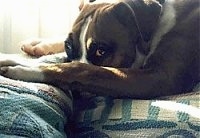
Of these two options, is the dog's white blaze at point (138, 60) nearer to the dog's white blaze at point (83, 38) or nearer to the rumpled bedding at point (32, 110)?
the dog's white blaze at point (83, 38)

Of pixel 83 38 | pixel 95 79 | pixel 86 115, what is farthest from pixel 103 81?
pixel 83 38

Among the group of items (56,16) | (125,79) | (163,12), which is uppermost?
(163,12)

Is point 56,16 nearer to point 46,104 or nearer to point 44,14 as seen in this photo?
point 44,14

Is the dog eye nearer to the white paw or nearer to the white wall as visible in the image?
the white paw

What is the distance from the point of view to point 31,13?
89.1 inches

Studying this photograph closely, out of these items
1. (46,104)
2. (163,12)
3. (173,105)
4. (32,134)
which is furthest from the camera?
(163,12)

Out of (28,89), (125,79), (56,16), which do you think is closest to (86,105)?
(125,79)

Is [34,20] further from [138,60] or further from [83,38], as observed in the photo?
[138,60]

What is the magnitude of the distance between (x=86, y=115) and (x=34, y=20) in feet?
4.29

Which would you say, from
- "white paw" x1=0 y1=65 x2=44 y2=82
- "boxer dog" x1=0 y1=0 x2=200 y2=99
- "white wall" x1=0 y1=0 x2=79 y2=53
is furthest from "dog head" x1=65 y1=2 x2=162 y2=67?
"white wall" x1=0 y1=0 x2=79 y2=53

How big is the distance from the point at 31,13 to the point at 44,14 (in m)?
0.06

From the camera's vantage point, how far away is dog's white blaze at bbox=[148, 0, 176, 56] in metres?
1.29

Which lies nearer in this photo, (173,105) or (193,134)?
(193,134)

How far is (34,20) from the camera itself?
7.43 feet
